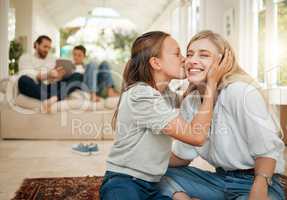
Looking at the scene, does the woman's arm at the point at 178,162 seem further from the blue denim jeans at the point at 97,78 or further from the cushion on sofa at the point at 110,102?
the blue denim jeans at the point at 97,78

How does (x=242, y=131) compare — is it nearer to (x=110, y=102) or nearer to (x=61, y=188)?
(x=61, y=188)

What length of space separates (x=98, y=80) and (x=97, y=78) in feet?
0.09

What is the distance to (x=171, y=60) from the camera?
1.25 metres

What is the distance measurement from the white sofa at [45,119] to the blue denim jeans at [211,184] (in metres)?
2.70

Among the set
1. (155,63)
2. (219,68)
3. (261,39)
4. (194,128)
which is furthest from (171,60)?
(261,39)

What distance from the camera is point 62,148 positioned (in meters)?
3.34

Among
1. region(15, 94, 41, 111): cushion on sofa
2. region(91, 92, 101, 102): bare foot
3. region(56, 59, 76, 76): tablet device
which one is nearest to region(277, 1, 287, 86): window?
region(91, 92, 101, 102): bare foot

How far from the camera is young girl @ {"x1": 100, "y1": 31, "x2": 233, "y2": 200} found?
1.09 metres

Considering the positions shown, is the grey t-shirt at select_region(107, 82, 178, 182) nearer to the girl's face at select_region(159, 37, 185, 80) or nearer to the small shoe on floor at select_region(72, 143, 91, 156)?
the girl's face at select_region(159, 37, 185, 80)

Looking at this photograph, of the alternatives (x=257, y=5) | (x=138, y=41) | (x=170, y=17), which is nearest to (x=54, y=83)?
Result: (x=257, y=5)

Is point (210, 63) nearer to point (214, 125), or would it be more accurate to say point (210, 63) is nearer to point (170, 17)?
point (214, 125)

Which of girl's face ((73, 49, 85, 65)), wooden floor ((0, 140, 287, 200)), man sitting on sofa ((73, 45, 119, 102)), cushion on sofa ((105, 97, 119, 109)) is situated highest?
girl's face ((73, 49, 85, 65))

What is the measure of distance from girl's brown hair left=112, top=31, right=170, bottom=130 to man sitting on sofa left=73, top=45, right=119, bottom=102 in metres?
2.96

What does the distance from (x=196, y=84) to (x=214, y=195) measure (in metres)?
0.37
